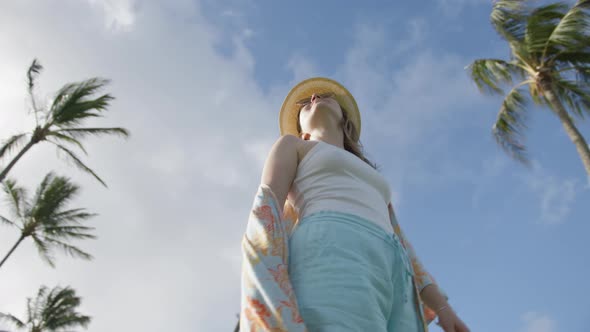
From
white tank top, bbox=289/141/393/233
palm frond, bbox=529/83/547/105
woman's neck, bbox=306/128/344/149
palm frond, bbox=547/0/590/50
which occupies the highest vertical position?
palm frond, bbox=547/0/590/50

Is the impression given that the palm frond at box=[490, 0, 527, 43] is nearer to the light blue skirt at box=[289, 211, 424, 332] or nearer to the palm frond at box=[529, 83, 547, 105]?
the palm frond at box=[529, 83, 547, 105]

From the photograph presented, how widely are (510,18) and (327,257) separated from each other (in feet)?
29.7

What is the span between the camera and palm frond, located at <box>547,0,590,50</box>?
8.27 meters

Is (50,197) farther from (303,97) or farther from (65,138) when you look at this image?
(303,97)

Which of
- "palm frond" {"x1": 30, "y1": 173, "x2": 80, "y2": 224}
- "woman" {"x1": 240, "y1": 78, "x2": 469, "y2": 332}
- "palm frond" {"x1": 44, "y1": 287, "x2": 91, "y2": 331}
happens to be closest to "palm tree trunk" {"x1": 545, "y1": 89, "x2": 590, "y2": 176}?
"woman" {"x1": 240, "y1": 78, "x2": 469, "y2": 332}

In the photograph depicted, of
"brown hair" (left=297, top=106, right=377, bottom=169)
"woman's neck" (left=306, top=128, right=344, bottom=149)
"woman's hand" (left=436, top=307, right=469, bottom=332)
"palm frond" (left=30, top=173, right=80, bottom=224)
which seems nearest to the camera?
"woman's hand" (left=436, top=307, right=469, bottom=332)

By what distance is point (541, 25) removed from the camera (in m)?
8.69

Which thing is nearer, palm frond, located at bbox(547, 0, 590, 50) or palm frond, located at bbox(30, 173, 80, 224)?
palm frond, located at bbox(547, 0, 590, 50)

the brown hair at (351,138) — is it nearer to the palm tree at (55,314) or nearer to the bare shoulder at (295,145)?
the bare shoulder at (295,145)

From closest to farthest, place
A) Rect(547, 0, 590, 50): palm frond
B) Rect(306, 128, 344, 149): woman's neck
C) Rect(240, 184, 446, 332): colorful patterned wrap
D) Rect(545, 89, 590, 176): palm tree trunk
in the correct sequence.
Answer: Rect(240, 184, 446, 332): colorful patterned wrap < Rect(306, 128, 344, 149): woman's neck < Rect(545, 89, 590, 176): palm tree trunk < Rect(547, 0, 590, 50): palm frond

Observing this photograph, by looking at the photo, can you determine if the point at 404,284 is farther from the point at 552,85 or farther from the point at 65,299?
the point at 65,299

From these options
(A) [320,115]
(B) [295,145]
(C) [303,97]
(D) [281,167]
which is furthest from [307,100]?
(D) [281,167]

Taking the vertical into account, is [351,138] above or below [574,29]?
below

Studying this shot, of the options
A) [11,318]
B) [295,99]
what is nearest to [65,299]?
[11,318]
